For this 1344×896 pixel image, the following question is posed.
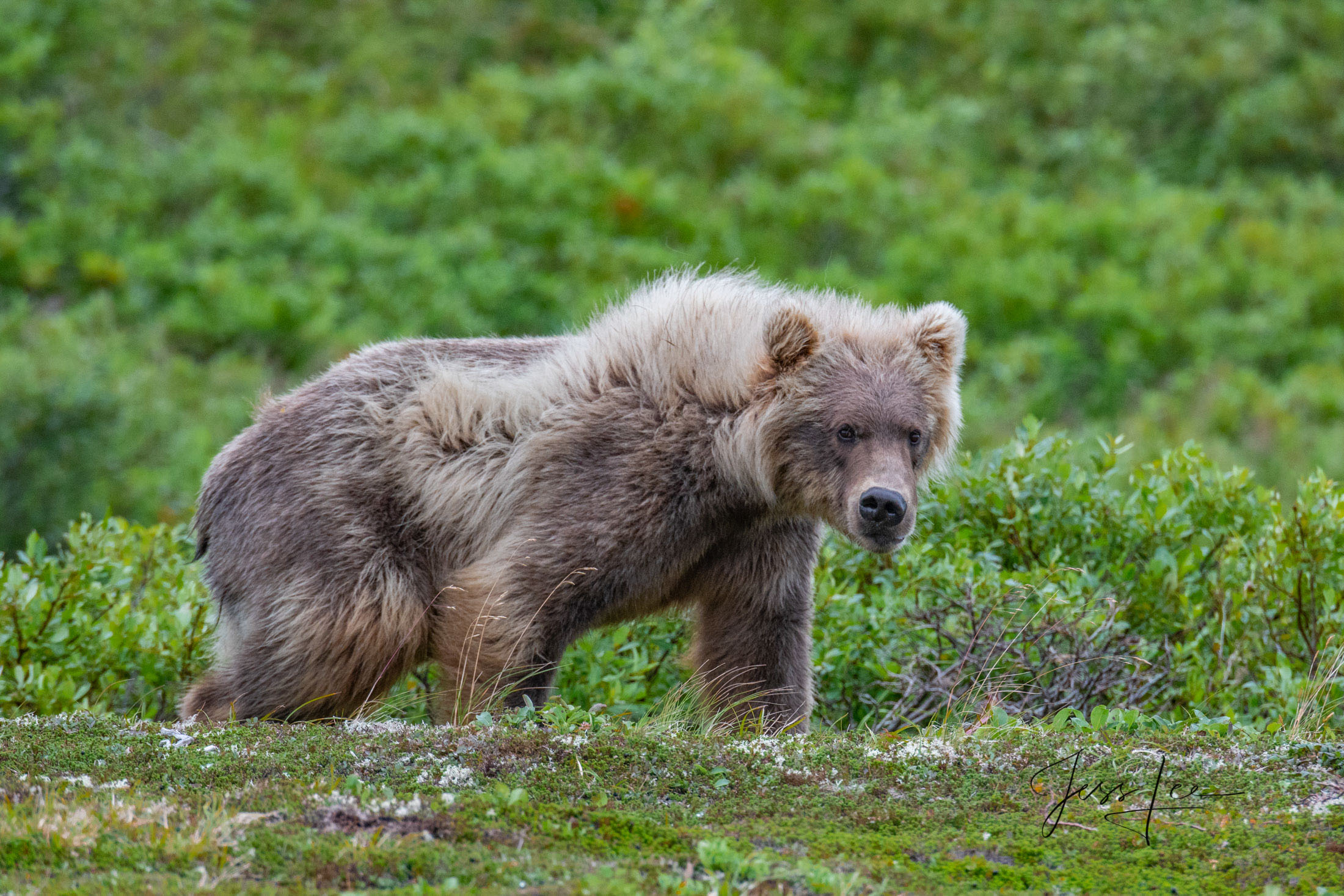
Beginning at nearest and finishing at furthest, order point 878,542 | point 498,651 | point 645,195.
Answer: point 498,651 → point 878,542 → point 645,195

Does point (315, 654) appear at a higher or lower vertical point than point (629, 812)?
lower

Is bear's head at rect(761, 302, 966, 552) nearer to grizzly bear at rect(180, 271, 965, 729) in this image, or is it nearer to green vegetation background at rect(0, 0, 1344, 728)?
grizzly bear at rect(180, 271, 965, 729)

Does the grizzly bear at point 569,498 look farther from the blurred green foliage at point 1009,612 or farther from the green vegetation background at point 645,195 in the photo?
the green vegetation background at point 645,195

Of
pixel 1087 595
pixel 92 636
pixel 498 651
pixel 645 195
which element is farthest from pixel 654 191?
pixel 498 651

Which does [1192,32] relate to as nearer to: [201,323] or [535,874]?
[201,323]

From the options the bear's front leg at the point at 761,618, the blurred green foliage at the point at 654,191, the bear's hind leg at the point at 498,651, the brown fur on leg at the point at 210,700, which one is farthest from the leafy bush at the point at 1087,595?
the blurred green foliage at the point at 654,191

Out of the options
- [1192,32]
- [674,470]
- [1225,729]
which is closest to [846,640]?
[674,470]

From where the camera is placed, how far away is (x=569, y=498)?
18.0 ft

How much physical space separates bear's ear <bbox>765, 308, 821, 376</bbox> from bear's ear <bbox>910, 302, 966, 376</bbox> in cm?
50

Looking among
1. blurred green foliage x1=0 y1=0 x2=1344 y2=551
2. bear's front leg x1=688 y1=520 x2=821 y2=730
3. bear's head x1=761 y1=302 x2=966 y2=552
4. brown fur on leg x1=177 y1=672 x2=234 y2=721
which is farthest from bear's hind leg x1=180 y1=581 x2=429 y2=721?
blurred green foliage x1=0 y1=0 x2=1344 y2=551

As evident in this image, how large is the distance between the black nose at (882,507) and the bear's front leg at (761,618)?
1.87 feet

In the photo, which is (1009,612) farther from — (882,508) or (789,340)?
(789,340)

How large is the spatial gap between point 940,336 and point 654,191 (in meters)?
12.0

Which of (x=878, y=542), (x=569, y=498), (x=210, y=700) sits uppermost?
(x=569, y=498)
